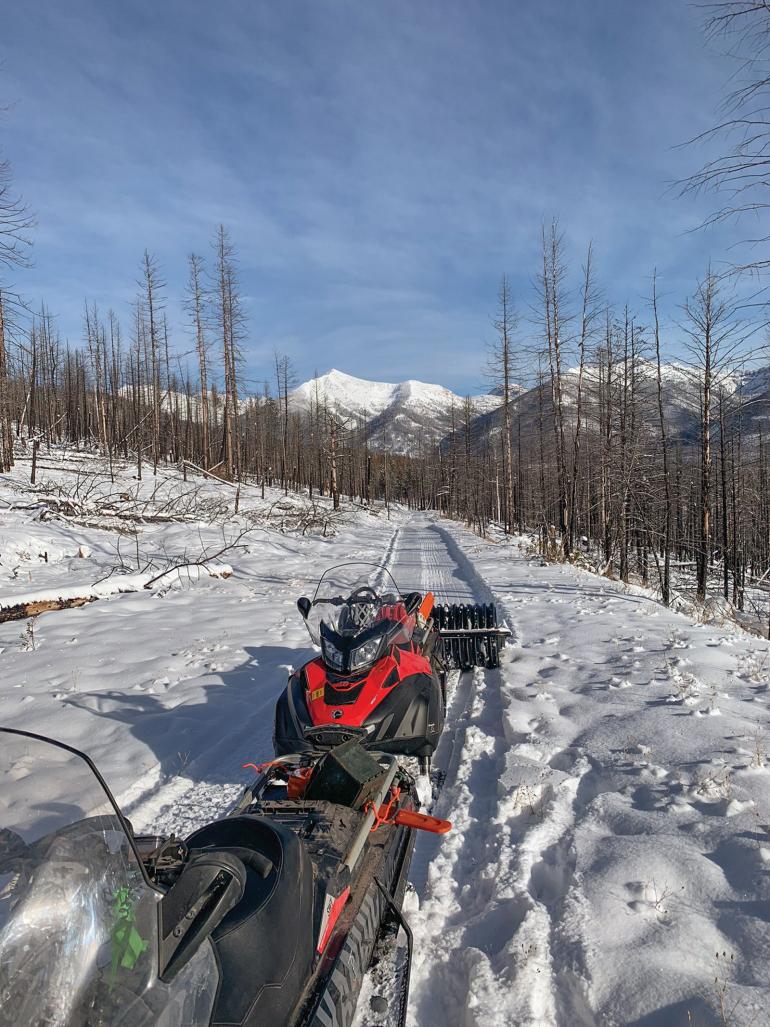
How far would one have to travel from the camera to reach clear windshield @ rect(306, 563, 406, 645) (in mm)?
4969

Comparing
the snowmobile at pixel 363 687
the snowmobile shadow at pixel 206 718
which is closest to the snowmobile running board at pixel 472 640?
the snowmobile at pixel 363 687

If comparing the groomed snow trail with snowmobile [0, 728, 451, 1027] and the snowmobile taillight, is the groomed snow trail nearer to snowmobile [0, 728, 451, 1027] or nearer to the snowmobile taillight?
snowmobile [0, 728, 451, 1027]

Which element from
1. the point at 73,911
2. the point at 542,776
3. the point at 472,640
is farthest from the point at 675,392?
the point at 73,911

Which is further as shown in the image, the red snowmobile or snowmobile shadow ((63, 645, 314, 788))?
snowmobile shadow ((63, 645, 314, 788))

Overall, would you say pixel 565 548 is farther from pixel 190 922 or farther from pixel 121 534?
pixel 190 922

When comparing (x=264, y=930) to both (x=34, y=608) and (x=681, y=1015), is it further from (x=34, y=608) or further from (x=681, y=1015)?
(x=34, y=608)

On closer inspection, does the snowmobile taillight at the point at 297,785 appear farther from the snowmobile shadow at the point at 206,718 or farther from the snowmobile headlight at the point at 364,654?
the snowmobile shadow at the point at 206,718

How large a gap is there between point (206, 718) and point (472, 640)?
3.02 meters

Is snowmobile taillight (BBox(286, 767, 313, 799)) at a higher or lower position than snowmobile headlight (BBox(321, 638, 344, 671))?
lower

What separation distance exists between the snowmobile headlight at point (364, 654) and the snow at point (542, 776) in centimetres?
106

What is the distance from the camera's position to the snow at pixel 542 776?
100 inches

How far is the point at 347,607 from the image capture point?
16.8 feet

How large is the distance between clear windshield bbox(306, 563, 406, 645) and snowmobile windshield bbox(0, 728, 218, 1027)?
312cm

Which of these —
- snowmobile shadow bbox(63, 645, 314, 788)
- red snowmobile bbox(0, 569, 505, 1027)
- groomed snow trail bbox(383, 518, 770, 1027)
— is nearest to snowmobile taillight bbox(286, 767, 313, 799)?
red snowmobile bbox(0, 569, 505, 1027)
